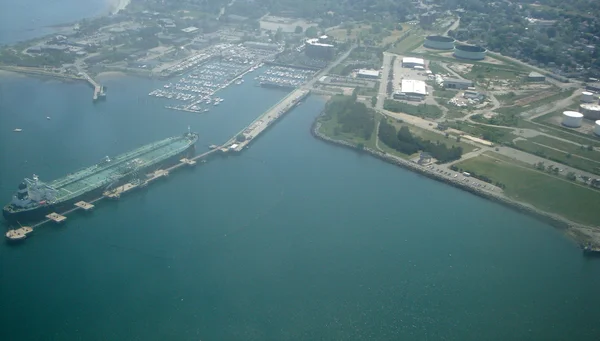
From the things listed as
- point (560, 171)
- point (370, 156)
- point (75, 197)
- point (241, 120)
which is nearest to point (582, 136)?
point (560, 171)

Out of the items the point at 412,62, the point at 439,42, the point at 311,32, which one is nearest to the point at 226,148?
the point at 412,62

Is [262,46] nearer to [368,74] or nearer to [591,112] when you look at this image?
[368,74]

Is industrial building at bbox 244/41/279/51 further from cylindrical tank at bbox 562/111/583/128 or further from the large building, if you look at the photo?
cylindrical tank at bbox 562/111/583/128

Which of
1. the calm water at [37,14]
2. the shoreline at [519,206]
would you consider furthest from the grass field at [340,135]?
the calm water at [37,14]

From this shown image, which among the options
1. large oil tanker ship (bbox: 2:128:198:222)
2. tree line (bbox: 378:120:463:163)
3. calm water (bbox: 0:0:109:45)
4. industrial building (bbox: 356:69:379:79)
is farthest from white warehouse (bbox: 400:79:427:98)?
calm water (bbox: 0:0:109:45)

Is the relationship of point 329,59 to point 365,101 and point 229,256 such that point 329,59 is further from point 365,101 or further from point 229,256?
point 229,256

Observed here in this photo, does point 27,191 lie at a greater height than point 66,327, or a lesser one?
greater
